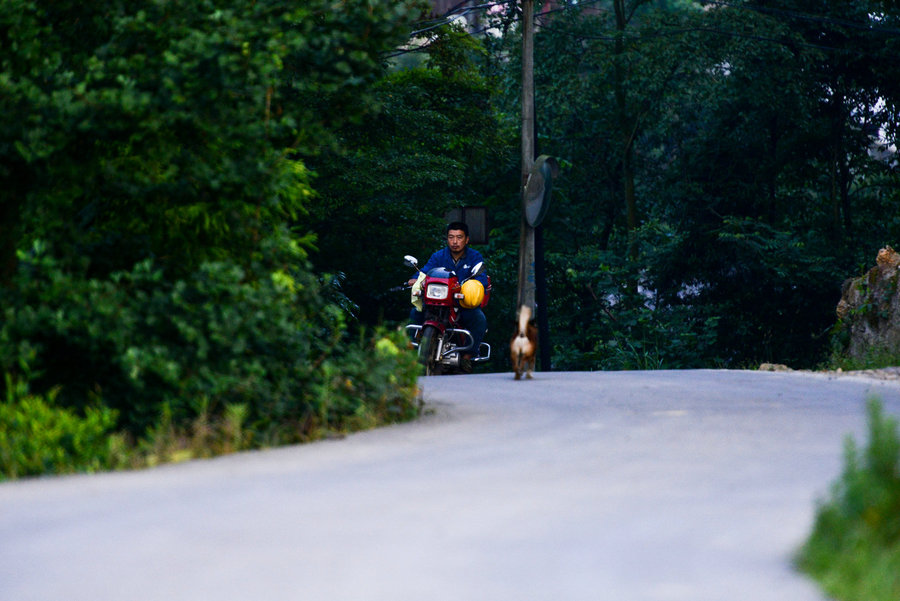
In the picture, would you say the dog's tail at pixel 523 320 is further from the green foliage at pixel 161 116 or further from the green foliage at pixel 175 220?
the green foliage at pixel 161 116

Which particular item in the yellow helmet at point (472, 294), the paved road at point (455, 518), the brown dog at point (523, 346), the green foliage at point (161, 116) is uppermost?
the green foliage at point (161, 116)

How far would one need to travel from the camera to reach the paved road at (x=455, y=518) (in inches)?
216

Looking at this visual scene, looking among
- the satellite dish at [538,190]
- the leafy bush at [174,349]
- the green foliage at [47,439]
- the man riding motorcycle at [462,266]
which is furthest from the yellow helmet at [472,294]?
the green foliage at [47,439]

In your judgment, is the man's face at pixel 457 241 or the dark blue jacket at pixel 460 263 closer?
the dark blue jacket at pixel 460 263

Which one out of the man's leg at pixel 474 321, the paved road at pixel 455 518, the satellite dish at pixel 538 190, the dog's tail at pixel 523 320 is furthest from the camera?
the satellite dish at pixel 538 190

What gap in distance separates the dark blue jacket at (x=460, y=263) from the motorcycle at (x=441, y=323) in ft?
0.28

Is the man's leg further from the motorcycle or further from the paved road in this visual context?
the paved road

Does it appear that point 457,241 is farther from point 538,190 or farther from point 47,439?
point 47,439

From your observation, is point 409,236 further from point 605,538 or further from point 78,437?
point 605,538

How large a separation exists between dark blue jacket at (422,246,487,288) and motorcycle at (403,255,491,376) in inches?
3.4

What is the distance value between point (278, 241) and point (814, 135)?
2391 centimetres

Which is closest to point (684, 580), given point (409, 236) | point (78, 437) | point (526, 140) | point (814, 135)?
point (78, 437)

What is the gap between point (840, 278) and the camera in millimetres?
29625

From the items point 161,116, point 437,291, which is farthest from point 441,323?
point 161,116
